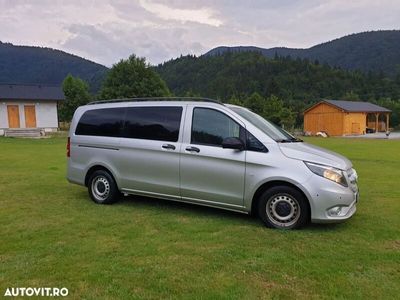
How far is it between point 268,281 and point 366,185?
264 inches

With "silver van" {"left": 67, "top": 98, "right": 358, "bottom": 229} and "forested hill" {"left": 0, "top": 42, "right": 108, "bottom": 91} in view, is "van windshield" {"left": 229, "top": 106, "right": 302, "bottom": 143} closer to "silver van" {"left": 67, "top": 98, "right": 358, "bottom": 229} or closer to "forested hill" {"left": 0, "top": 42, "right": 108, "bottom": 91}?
"silver van" {"left": 67, "top": 98, "right": 358, "bottom": 229}

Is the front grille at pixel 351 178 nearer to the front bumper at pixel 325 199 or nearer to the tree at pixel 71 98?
the front bumper at pixel 325 199

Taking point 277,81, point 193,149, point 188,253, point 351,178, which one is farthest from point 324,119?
point 188,253

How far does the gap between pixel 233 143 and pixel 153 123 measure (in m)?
1.67

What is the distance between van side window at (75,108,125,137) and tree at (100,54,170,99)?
36438mm

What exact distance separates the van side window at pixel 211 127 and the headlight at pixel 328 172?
1.21 m

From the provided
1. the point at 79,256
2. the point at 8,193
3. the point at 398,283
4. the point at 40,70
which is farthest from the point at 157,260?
the point at 40,70

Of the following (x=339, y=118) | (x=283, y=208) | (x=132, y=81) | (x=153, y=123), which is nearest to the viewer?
(x=283, y=208)

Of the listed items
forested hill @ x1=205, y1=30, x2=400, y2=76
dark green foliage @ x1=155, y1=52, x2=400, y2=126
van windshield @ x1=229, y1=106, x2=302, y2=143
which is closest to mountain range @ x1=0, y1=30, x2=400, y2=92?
forested hill @ x1=205, y1=30, x2=400, y2=76

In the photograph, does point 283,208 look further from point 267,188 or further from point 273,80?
point 273,80

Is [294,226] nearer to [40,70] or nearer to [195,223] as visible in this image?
[195,223]

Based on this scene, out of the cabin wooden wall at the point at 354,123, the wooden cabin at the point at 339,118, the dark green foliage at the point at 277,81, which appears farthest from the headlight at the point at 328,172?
the dark green foliage at the point at 277,81

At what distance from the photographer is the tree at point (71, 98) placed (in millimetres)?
52906

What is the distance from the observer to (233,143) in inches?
230
